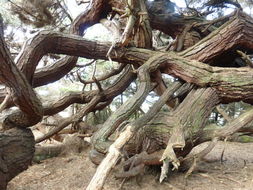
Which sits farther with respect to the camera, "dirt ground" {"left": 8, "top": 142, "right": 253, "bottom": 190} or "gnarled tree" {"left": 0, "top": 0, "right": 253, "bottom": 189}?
"dirt ground" {"left": 8, "top": 142, "right": 253, "bottom": 190}

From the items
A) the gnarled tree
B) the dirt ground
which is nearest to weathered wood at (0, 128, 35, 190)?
the gnarled tree

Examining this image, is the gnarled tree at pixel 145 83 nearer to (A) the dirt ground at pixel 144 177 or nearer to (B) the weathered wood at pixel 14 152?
(B) the weathered wood at pixel 14 152

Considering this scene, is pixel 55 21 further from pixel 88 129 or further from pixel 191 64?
pixel 191 64

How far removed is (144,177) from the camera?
404 cm

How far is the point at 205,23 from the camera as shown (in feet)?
16.1

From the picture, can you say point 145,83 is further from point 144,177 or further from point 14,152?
point 14,152

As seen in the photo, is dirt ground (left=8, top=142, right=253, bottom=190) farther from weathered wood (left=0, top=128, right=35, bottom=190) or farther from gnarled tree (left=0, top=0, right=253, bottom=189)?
weathered wood (left=0, top=128, right=35, bottom=190)

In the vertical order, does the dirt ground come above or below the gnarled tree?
below

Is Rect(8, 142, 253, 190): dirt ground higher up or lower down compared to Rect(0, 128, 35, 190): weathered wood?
lower down

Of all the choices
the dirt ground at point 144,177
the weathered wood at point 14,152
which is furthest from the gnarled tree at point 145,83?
the dirt ground at point 144,177

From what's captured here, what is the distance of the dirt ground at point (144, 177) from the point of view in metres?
3.70

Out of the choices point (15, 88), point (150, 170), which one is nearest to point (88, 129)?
point (150, 170)

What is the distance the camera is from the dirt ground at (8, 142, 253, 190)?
3695 millimetres

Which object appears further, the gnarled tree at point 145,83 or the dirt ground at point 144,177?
the dirt ground at point 144,177
